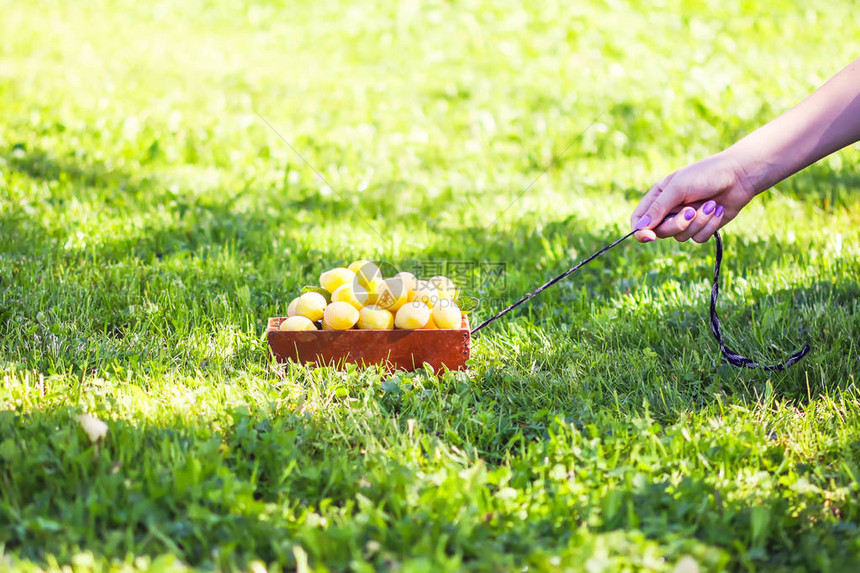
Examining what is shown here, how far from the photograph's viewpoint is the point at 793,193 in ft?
14.3

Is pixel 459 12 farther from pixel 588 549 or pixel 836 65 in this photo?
pixel 588 549

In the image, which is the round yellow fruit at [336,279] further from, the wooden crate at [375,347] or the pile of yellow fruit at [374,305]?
the wooden crate at [375,347]

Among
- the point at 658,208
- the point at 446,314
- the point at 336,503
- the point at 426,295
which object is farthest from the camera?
the point at 426,295

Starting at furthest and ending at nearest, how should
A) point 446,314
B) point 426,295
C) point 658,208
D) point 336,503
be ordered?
1. point 426,295
2. point 446,314
3. point 658,208
4. point 336,503

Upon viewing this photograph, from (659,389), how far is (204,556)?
148 cm

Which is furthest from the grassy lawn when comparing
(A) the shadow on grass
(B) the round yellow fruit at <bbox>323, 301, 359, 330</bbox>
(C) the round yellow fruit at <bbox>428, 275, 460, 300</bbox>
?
(C) the round yellow fruit at <bbox>428, 275, 460, 300</bbox>

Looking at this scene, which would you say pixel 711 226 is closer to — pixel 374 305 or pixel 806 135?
pixel 806 135

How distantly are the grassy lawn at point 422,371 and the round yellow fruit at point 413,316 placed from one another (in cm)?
18

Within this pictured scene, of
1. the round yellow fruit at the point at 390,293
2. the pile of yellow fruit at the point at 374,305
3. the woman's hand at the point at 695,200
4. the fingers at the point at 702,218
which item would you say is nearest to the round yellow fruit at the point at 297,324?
the pile of yellow fruit at the point at 374,305

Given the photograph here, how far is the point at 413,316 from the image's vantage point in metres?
2.41

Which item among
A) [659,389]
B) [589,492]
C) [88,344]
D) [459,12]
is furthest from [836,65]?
[88,344]

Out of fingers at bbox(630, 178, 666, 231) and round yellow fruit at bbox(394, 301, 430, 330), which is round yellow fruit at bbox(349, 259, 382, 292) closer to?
round yellow fruit at bbox(394, 301, 430, 330)

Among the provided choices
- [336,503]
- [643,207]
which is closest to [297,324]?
[336,503]

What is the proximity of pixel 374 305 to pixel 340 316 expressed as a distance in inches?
6.1
